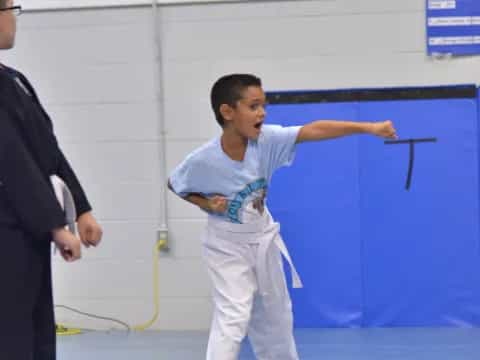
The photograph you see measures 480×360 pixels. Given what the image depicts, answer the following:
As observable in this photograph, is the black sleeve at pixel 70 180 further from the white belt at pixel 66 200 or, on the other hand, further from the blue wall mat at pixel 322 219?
the blue wall mat at pixel 322 219

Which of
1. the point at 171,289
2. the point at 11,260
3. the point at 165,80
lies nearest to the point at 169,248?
the point at 171,289

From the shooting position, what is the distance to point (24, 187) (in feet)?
5.41

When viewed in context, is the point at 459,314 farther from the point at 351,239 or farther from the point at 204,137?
the point at 204,137

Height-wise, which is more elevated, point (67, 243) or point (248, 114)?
point (248, 114)

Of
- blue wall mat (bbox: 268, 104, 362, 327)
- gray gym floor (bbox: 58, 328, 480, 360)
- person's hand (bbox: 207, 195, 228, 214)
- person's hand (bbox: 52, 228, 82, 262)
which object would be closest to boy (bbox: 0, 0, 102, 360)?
person's hand (bbox: 52, 228, 82, 262)

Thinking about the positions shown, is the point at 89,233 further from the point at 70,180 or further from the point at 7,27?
the point at 7,27

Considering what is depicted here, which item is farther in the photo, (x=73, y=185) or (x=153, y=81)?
(x=153, y=81)

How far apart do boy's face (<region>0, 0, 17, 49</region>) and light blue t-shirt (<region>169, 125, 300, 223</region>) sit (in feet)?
4.12

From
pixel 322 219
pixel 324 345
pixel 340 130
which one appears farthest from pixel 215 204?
pixel 322 219

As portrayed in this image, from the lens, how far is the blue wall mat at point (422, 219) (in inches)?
189

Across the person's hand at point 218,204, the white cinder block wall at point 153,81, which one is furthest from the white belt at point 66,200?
the white cinder block wall at point 153,81

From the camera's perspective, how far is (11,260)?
1662mm

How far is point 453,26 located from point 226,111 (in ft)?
8.24

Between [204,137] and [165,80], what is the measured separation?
0.48 metres
